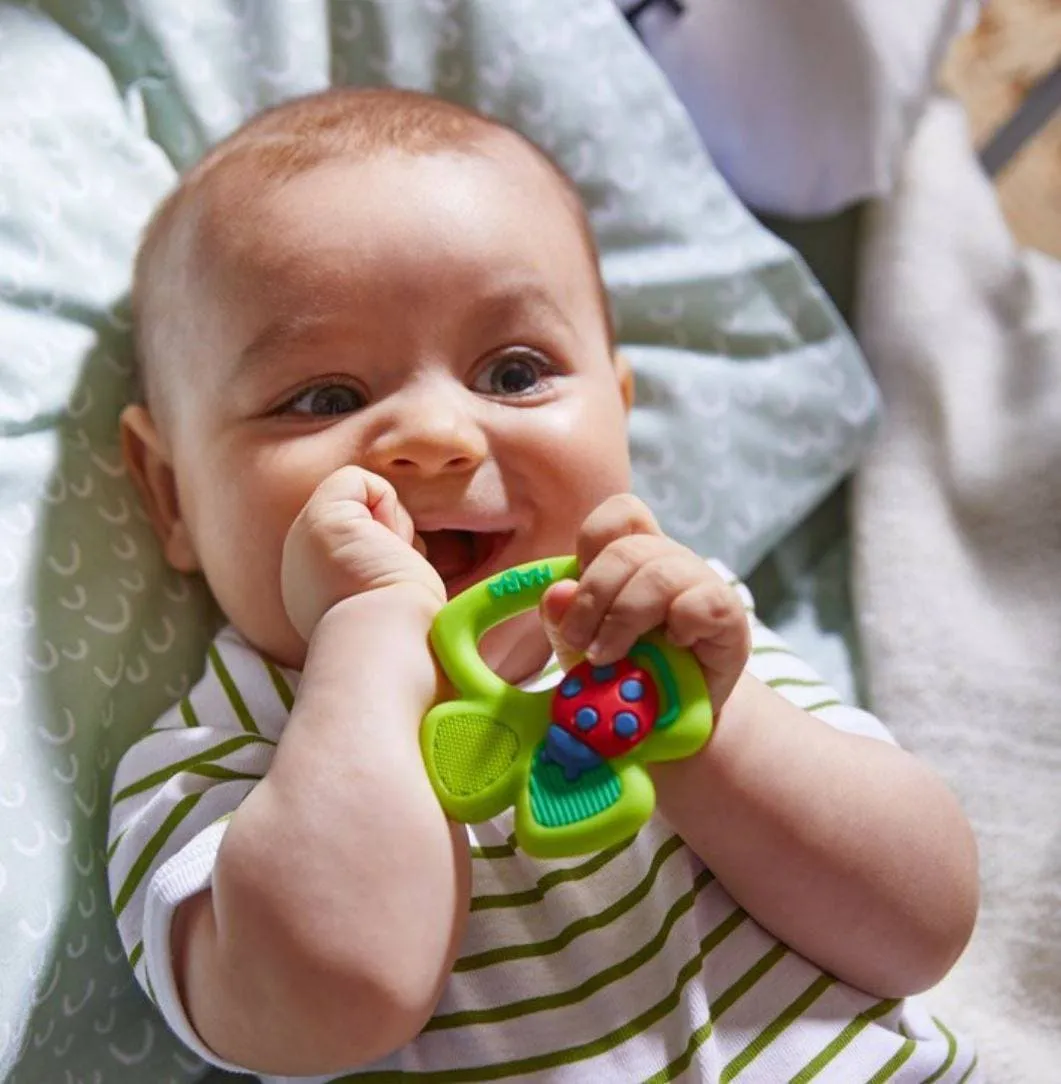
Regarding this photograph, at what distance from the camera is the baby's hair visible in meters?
1.05

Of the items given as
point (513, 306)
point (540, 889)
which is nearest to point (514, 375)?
point (513, 306)

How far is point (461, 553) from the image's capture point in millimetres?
1011

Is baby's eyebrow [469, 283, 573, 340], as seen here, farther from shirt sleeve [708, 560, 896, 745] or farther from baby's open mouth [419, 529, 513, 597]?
shirt sleeve [708, 560, 896, 745]

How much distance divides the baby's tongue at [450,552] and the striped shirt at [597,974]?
19 centimetres

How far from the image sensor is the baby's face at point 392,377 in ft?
3.17

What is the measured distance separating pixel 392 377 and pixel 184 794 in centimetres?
34

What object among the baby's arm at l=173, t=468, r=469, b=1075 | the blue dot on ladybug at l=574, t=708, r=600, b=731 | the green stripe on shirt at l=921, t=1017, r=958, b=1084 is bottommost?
the green stripe on shirt at l=921, t=1017, r=958, b=1084

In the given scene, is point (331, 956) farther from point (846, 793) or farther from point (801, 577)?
point (801, 577)

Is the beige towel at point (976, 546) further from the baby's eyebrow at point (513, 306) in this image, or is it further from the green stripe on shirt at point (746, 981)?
the baby's eyebrow at point (513, 306)

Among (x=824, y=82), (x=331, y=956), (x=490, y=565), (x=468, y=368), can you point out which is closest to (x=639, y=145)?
(x=824, y=82)

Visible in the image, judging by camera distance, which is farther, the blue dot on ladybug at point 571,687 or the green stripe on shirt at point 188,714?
the green stripe on shirt at point 188,714

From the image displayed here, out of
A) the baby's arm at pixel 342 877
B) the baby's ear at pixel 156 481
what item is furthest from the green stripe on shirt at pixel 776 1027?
the baby's ear at pixel 156 481

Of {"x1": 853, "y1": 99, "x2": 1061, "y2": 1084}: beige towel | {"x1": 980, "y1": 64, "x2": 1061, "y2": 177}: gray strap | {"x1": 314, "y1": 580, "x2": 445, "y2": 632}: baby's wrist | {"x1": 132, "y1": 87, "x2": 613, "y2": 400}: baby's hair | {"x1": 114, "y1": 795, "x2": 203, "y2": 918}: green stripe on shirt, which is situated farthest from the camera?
{"x1": 980, "y1": 64, "x2": 1061, "y2": 177}: gray strap

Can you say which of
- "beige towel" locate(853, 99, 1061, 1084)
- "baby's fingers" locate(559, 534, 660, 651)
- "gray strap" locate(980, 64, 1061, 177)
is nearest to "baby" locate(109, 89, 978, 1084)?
"baby's fingers" locate(559, 534, 660, 651)
